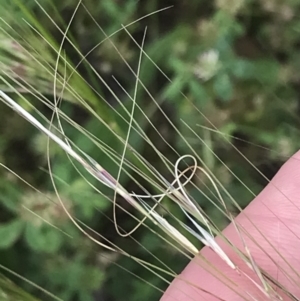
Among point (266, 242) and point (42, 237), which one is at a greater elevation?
point (42, 237)

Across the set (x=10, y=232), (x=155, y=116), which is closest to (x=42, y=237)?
(x=10, y=232)

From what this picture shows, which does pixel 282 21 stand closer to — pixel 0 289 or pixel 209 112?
pixel 209 112

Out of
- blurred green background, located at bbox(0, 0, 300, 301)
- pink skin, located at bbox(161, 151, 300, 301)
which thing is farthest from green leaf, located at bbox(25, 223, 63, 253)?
pink skin, located at bbox(161, 151, 300, 301)

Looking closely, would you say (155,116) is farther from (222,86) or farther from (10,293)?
(10,293)

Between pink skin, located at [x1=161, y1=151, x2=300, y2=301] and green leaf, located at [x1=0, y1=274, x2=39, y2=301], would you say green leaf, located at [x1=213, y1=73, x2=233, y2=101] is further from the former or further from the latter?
green leaf, located at [x1=0, y1=274, x2=39, y2=301]

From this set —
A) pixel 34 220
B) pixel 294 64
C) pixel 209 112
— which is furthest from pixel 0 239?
pixel 294 64

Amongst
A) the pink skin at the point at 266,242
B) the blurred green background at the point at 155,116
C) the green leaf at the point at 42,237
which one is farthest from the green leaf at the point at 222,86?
the green leaf at the point at 42,237
